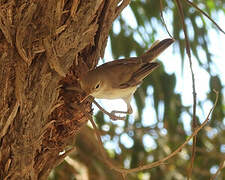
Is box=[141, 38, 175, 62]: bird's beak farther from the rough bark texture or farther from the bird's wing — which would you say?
the rough bark texture

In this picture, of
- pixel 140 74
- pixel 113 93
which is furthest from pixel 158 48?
pixel 113 93

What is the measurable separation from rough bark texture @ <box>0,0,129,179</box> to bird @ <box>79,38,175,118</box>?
0.46 m

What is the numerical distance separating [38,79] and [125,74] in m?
0.96

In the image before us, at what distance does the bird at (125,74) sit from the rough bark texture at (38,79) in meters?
0.46

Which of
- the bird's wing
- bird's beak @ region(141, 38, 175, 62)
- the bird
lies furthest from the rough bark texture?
bird's beak @ region(141, 38, 175, 62)

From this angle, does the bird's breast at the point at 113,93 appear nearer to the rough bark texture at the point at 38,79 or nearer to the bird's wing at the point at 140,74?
the bird's wing at the point at 140,74

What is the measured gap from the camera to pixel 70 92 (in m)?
1.80

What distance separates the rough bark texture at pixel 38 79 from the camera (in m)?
1.46

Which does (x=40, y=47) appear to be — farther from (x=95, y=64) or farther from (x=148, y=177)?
(x=148, y=177)

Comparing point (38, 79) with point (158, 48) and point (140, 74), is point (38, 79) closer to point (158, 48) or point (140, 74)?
point (140, 74)

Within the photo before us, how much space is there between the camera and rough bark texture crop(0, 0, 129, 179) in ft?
4.80

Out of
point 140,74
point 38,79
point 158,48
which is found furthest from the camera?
point 158,48

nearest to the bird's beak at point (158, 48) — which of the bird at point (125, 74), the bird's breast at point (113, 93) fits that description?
the bird at point (125, 74)

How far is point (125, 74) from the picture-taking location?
2.44 meters
